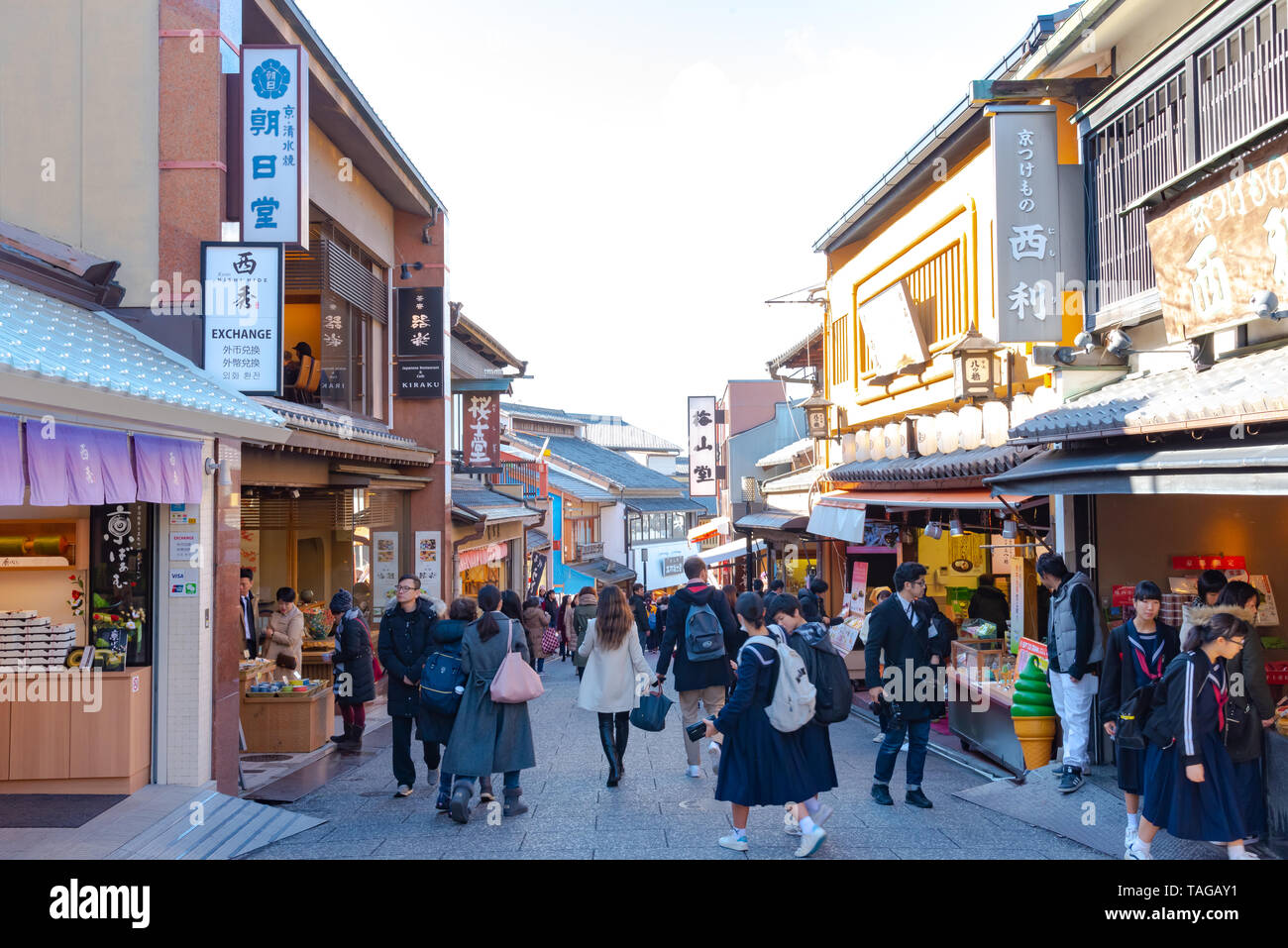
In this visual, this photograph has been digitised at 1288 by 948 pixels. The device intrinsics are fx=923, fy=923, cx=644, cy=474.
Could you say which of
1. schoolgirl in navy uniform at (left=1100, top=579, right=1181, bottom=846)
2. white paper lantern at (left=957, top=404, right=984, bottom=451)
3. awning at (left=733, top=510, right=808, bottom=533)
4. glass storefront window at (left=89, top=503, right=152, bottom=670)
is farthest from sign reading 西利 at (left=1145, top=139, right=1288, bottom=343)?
awning at (left=733, top=510, right=808, bottom=533)

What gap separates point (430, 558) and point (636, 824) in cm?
1148

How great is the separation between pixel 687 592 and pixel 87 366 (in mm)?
5109

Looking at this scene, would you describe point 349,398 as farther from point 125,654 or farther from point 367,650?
point 125,654

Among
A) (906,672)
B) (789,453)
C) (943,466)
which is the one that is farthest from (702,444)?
(906,672)

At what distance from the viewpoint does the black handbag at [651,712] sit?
786cm

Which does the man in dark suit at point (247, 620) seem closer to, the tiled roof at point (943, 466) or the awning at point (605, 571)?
the tiled roof at point (943, 466)

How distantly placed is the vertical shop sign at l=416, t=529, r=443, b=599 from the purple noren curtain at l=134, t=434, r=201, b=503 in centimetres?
992

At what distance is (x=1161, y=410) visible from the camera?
21.6 ft

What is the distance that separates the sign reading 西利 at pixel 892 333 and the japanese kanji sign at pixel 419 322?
25.3ft

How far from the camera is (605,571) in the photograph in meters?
40.3

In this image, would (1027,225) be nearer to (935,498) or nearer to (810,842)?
(935,498)

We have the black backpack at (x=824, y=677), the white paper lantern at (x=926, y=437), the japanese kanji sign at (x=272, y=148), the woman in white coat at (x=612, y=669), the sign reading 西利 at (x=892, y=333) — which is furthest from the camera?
the sign reading 西利 at (x=892, y=333)

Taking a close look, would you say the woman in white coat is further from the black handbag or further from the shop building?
the shop building

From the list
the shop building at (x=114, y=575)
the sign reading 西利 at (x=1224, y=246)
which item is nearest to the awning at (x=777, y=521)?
the sign reading 西利 at (x=1224, y=246)
